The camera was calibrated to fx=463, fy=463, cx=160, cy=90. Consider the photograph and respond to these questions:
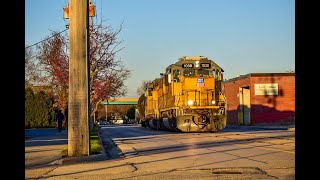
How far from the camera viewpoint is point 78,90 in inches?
573

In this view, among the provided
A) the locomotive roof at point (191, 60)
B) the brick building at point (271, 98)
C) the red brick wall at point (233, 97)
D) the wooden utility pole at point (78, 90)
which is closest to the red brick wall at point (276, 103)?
the brick building at point (271, 98)

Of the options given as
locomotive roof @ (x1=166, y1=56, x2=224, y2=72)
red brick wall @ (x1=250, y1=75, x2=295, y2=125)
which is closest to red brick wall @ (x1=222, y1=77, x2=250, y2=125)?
red brick wall @ (x1=250, y1=75, x2=295, y2=125)

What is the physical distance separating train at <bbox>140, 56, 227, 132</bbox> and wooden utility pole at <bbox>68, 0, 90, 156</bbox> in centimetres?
1473

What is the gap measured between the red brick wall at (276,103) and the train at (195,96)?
2187cm

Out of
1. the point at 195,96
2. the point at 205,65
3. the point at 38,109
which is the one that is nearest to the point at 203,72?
the point at 205,65

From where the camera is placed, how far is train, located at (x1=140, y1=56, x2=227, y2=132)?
95.4 ft

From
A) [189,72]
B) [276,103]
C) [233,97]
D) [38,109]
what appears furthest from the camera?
[233,97]

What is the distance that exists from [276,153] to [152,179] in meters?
6.72

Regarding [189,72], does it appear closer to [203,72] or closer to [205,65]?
[203,72]

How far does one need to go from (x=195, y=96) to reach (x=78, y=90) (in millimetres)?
15822

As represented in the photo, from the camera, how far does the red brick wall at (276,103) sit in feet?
168

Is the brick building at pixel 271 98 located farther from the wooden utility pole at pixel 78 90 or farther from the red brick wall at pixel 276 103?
the wooden utility pole at pixel 78 90
